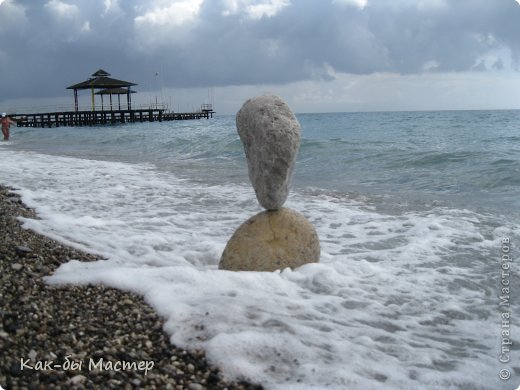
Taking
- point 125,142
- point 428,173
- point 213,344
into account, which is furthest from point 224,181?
point 125,142

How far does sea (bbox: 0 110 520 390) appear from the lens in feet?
11.2

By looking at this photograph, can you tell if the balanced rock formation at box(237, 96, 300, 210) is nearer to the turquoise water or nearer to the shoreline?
the shoreline

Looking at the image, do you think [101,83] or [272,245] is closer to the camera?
[272,245]

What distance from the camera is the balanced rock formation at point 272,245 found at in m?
5.18

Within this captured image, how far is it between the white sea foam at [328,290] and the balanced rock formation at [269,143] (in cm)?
96

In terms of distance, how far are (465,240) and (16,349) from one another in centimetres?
563

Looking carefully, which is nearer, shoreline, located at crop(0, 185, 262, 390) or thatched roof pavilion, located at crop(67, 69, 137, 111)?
shoreline, located at crop(0, 185, 262, 390)

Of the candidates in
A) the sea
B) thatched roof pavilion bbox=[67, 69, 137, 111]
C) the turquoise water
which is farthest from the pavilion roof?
the sea

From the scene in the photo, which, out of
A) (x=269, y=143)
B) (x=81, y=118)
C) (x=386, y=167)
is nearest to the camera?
(x=269, y=143)

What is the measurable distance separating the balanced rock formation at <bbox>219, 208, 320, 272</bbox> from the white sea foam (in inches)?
8.0

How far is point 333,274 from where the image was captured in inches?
200

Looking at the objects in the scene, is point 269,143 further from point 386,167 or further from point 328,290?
point 386,167

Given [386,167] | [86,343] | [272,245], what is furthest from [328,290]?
[386,167]

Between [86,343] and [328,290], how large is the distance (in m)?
2.34
